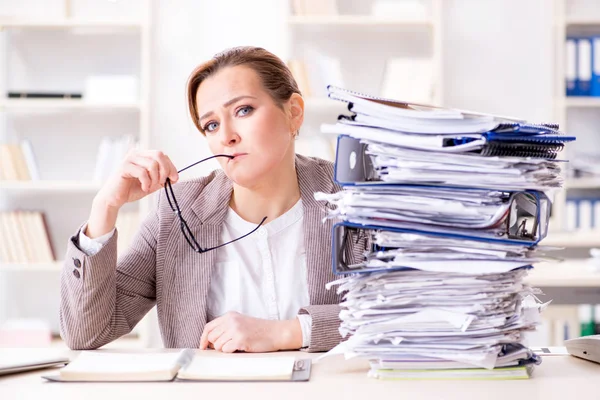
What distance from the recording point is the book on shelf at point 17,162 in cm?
375

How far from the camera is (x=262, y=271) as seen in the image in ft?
5.23

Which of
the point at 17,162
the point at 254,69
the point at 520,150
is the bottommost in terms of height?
the point at 17,162

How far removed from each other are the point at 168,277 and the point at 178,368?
449mm

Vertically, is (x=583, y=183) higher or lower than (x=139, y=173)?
lower

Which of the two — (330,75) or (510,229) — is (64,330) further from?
(330,75)

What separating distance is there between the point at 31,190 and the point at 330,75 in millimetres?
1673

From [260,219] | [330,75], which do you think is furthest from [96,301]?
[330,75]

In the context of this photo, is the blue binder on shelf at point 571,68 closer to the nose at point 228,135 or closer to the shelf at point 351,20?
the shelf at point 351,20

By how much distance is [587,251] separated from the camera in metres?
3.95

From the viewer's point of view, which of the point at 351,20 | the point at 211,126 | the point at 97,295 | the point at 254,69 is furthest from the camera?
the point at 351,20

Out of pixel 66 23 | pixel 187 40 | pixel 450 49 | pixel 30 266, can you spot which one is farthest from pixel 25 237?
pixel 450 49

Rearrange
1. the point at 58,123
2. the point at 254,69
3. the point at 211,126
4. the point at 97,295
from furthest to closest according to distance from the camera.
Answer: the point at 58,123
the point at 254,69
the point at 211,126
the point at 97,295

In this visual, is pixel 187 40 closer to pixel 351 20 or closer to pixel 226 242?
pixel 351 20

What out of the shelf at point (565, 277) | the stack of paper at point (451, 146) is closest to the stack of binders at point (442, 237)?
the stack of paper at point (451, 146)
